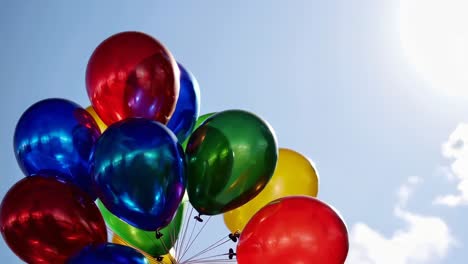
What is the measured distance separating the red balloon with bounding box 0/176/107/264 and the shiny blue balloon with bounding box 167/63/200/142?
2.54 ft

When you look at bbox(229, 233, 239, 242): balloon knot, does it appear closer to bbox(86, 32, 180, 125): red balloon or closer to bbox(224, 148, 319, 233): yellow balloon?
bbox(224, 148, 319, 233): yellow balloon

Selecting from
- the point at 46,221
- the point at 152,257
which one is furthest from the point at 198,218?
the point at 46,221

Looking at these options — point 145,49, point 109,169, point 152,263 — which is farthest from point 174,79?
point 152,263

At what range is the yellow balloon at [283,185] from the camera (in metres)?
4.15

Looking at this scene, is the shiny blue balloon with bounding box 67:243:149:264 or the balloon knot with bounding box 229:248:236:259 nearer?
the shiny blue balloon with bounding box 67:243:149:264

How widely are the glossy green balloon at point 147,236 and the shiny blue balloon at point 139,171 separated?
24.3 inches

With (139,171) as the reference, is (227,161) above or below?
above

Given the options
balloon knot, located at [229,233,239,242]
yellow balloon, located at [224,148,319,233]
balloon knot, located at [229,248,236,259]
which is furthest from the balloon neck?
yellow balloon, located at [224,148,319,233]

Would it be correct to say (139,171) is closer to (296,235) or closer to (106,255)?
(106,255)

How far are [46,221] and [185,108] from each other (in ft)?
3.72

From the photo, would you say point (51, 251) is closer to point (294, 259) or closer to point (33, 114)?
point (33, 114)

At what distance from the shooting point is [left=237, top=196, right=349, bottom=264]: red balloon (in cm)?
345

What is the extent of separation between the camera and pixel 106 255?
318 cm

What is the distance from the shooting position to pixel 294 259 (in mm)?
3445
